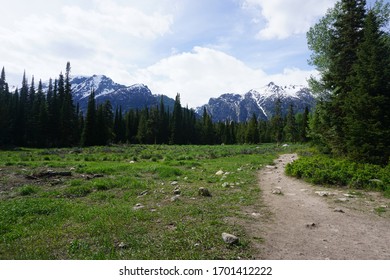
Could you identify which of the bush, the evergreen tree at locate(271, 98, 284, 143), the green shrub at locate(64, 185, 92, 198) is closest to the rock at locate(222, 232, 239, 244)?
the green shrub at locate(64, 185, 92, 198)

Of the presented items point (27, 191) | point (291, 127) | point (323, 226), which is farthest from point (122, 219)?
point (291, 127)

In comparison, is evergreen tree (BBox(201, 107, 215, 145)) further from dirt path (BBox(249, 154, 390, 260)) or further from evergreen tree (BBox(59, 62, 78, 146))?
dirt path (BBox(249, 154, 390, 260))

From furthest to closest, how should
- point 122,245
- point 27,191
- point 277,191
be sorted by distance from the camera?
point 277,191, point 27,191, point 122,245

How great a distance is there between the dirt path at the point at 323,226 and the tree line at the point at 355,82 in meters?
5.88

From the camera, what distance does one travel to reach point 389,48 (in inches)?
764

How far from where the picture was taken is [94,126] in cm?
6419

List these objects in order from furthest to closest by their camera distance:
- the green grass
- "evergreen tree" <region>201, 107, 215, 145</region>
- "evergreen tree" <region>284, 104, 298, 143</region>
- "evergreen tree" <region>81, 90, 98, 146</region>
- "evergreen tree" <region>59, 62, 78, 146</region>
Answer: "evergreen tree" <region>201, 107, 215, 145</region>
"evergreen tree" <region>284, 104, 298, 143</region>
"evergreen tree" <region>59, 62, 78, 146</region>
"evergreen tree" <region>81, 90, 98, 146</region>
the green grass

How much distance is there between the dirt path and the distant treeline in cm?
4971

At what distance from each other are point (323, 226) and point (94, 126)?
6471 centimetres

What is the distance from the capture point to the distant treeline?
66.8m

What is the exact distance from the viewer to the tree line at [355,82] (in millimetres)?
15914

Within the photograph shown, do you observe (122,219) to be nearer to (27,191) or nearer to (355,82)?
(27,191)
